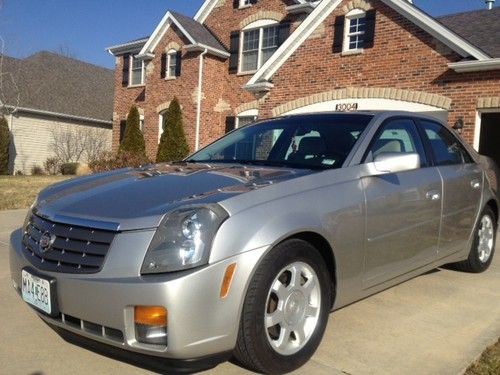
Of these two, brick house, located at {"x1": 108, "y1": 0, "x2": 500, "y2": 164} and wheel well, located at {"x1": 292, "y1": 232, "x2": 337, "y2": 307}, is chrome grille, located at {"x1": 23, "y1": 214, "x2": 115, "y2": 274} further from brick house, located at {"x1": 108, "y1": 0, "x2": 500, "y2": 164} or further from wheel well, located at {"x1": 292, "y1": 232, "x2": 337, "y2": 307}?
brick house, located at {"x1": 108, "y1": 0, "x2": 500, "y2": 164}

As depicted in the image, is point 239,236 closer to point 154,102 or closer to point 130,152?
point 130,152

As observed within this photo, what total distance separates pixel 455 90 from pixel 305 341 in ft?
29.1

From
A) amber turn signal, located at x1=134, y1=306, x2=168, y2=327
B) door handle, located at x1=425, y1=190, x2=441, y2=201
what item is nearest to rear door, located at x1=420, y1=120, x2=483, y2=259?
door handle, located at x1=425, y1=190, x2=441, y2=201

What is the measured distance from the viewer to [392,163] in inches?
131

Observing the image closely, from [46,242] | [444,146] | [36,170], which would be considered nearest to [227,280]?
[46,242]

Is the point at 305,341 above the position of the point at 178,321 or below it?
below

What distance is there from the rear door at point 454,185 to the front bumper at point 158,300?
7.61 feet

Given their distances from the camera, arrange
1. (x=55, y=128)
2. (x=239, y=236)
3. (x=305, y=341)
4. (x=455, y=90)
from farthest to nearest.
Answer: (x=55, y=128) → (x=455, y=90) → (x=305, y=341) → (x=239, y=236)

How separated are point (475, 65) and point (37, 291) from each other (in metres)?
9.51

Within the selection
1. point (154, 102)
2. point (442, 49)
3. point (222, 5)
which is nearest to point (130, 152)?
point (154, 102)

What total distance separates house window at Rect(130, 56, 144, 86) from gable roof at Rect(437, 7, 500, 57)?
12.4 metres

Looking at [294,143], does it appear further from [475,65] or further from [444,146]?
[475,65]

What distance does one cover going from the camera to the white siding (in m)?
21.9

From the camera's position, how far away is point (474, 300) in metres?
4.28
